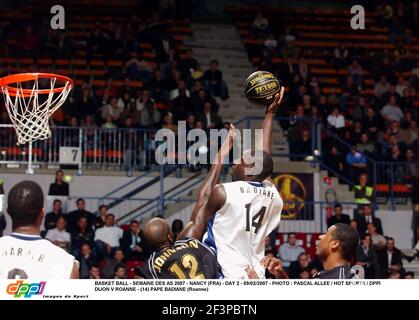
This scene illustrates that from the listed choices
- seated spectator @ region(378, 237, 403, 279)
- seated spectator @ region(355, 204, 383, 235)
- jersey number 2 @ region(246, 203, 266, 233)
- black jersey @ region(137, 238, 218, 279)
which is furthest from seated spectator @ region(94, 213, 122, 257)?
black jersey @ region(137, 238, 218, 279)

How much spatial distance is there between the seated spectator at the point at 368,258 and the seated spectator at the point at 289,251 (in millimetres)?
921

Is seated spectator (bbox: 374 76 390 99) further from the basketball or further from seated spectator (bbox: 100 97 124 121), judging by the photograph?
the basketball

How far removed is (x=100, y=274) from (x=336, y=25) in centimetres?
1074

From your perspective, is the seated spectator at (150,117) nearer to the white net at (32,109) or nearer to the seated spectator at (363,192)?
the seated spectator at (363,192)

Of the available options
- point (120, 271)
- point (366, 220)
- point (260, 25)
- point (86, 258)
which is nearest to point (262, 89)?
point (120, 271)

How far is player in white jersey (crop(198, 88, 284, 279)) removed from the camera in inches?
240

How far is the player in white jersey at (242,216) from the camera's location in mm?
6098

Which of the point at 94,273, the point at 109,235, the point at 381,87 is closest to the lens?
the point at 94,273

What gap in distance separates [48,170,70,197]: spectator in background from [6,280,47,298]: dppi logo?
8.32 m

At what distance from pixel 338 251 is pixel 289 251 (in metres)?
7.54

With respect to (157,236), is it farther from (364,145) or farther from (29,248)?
(364,145)

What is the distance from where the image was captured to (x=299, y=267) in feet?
40.0

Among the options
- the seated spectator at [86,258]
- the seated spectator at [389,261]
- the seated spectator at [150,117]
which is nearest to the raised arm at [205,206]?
the seated spectator at [86,258]
